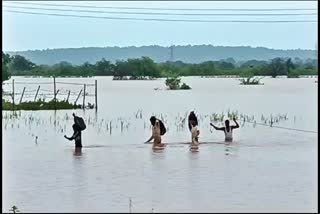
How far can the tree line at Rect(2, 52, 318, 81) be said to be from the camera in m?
101

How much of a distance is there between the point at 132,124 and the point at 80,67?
76.9 metres

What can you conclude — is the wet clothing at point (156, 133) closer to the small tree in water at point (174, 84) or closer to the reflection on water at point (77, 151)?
the reflection on water at point (77, 151)

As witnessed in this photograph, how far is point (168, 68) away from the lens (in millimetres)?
100938

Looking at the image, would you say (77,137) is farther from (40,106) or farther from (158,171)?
(40,106)

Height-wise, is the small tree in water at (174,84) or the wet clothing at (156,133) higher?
the small tree in water at (174,84)

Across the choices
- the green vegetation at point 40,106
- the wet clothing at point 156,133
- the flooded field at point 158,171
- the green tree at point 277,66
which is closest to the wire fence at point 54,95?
the green vegetation at point 40,106

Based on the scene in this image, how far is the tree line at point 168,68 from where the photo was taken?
101m

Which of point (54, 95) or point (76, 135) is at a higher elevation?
point (54, 95)

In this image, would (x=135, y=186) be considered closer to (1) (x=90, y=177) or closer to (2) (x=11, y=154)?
(1) (x=90, y=177)

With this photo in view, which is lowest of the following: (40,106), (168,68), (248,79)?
(40,106)

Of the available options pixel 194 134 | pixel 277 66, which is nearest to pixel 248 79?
pixel 277 66

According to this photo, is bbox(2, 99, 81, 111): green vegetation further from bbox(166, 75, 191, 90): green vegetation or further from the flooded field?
bbox(166, 75, 191, 90): green vegetation

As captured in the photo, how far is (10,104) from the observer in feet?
131

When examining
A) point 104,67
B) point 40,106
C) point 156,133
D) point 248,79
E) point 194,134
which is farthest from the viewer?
point 104,67
